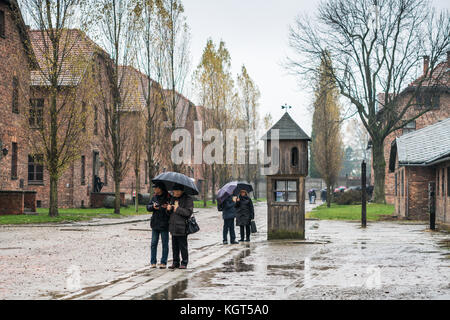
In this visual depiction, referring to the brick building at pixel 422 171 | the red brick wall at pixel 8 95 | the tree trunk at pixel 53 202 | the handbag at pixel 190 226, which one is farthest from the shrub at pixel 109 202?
the handbag at pixel 190 226

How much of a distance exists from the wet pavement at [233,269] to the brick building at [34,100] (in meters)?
10.7

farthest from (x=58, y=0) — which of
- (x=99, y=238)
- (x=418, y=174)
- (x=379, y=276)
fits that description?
(x=379, y=276)

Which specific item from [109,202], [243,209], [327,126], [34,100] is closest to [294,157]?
[243,209]

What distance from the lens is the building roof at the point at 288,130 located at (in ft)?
65.6

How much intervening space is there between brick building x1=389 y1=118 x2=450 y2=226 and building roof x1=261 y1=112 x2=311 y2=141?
445 inches

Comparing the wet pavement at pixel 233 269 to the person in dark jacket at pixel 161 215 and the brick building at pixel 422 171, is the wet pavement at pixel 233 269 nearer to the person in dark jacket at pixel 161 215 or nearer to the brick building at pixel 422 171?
the person in dark jacket at pixel 161 215

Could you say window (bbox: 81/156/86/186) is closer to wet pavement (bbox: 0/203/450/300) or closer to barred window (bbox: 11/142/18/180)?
barred window (bbox: 11/142/18/180)

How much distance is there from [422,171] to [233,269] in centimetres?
2231

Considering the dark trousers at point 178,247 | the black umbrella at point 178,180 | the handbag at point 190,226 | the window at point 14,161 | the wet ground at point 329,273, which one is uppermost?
the window at point 14,161

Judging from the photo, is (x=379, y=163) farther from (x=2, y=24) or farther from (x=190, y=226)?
(x=190, y=226)

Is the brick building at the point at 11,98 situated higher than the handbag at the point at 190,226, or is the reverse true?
the brick building at the point at 11,98

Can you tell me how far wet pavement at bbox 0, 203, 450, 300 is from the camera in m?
9.71

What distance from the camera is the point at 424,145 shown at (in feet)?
109


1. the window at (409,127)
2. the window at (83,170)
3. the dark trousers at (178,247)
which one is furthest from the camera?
the window at (409,127)
